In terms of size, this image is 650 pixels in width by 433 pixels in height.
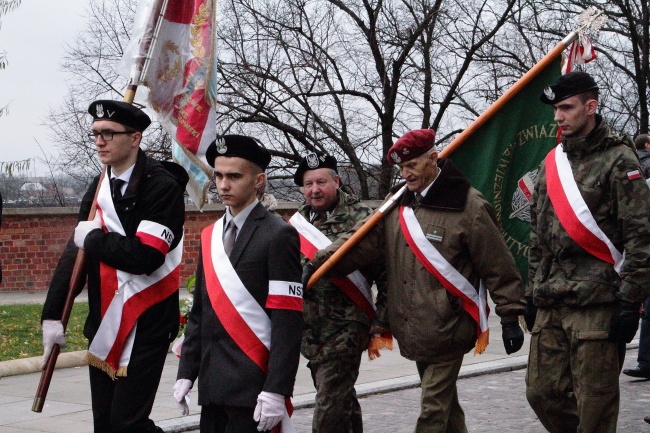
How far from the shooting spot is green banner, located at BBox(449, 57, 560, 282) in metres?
6.30

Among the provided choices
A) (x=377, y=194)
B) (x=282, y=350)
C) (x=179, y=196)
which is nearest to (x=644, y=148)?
→ (x=179, y=196)

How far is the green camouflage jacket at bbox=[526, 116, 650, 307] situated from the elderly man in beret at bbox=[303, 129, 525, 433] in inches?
8.7

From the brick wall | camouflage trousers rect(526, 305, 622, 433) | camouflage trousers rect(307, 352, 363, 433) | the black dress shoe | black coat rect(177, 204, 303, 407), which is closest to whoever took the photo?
black coat rect(177, 204, 303, 407)

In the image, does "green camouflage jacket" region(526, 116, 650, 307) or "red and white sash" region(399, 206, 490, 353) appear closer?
"green camouflage jacket" region(526, 116, 650, 307)

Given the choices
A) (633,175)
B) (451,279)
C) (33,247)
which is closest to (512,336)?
(451,279)

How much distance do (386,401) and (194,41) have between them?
370 cm

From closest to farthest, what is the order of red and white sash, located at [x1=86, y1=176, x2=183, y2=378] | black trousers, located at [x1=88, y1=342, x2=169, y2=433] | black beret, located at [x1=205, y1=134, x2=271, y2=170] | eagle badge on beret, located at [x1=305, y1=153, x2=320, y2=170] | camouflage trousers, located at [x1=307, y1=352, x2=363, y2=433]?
black beret, located at [x1=205, y1=134, x2=271, y2=170] < black trousers, located at [x1=88, y1=342, x2=169, y2=433] < red and white sash, located at [x1=86, y1=176, x2=183, y2=378] < camouflage trousers, located at [x1=307, y1=352, x2=363, y2=433] < eagle badge on beret, located at [x1=305, y1=153, x2=320, y2=170]

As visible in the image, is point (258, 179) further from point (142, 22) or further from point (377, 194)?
point (377, 194)

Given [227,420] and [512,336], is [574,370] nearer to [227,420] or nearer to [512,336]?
[512,336]

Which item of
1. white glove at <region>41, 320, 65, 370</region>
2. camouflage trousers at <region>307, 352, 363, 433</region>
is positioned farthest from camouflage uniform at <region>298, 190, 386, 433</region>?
white glove at <region>41, 320, 65, 370</region>

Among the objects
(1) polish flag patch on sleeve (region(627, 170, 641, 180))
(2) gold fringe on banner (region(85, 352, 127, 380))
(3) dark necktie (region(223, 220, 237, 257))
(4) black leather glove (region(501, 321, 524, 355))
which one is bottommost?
(2) gold fringe on banner (region(85, 352, 127, 380))

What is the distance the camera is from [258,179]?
4.72 meters

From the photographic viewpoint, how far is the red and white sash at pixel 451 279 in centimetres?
561

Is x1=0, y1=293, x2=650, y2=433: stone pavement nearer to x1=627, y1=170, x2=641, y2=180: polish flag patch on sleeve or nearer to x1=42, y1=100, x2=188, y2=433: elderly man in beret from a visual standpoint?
x1=42, y1=100, x2=188, y2=433: elderly man in beret
